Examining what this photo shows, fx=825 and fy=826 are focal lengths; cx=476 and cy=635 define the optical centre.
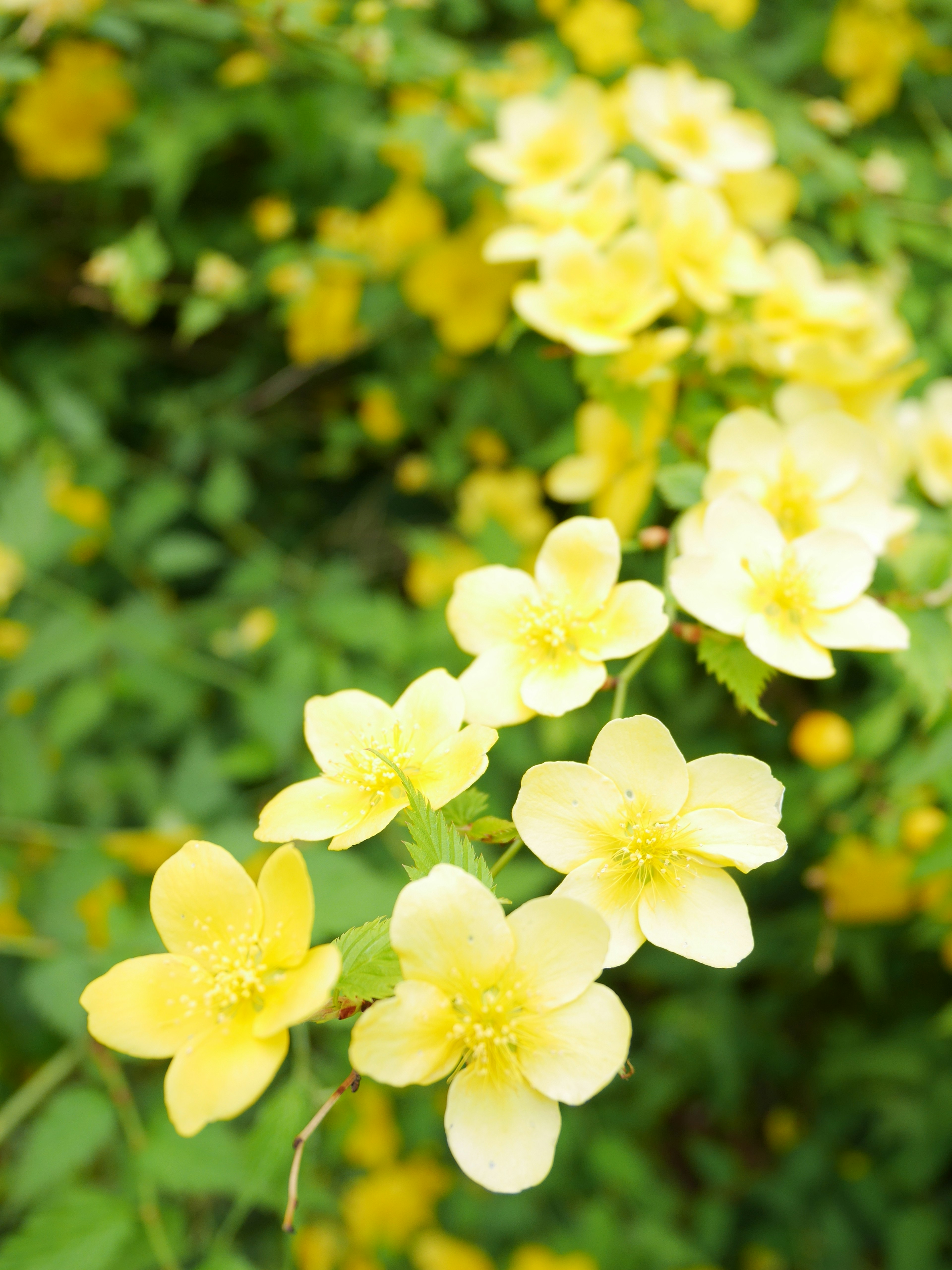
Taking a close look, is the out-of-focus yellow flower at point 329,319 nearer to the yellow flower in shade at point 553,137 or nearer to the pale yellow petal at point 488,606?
the yellow flower in shade at point 553,137

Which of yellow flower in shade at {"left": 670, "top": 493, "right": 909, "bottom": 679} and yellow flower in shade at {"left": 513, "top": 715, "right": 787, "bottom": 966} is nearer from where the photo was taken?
yellow flower in shade at {"left": 513, "top": 715, "right": 787, "bottom": 966}

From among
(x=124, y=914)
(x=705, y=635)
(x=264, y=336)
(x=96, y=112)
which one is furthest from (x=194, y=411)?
(x=705, y=635)

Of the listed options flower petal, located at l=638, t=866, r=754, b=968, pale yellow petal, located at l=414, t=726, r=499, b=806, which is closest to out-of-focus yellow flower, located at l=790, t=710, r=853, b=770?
flower petal, located at l=638, t=866, r=754, b=968

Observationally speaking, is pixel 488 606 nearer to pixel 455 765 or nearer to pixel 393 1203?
pixel 455 765

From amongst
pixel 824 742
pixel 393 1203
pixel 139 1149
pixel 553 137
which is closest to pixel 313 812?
pixel 139 1149

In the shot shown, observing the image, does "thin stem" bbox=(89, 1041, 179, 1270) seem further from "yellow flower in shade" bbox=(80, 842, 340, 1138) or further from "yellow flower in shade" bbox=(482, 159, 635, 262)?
"yellow flower in shade" bbox=(482, 159, 635, 262)

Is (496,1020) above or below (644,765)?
below
